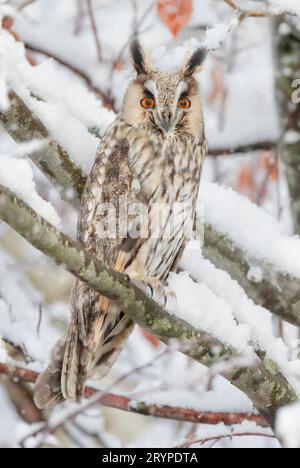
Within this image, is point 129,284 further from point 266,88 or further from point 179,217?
point 266,88

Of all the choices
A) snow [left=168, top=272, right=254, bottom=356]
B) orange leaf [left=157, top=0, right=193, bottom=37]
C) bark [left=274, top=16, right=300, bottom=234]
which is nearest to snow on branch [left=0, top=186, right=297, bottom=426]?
snow [left=168, top=272, right=254, bottom=356]

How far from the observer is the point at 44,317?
483 cm

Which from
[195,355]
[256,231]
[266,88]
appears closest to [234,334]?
[195,355]

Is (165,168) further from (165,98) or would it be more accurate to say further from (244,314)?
(244,314)

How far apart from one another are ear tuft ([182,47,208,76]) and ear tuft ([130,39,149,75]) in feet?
0.53

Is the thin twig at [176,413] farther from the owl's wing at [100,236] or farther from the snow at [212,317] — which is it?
the snow at [212,317]

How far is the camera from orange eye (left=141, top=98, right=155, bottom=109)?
351cm

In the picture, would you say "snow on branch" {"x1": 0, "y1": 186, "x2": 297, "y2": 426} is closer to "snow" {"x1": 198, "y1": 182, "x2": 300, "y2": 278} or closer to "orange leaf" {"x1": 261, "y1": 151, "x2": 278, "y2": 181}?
"snow" {"x1": 198, "y1": 182, "x2": 300, "y2": 278}

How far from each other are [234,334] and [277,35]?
2011 millimetres

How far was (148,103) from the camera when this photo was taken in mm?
3527

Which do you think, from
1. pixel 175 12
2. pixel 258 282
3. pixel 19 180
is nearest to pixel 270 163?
pixel 175 12

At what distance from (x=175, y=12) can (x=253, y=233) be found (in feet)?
3.50

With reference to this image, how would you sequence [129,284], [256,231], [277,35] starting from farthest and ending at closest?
Result: [277,35]
[256,231]
[129,284]

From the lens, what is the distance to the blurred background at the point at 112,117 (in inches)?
148
